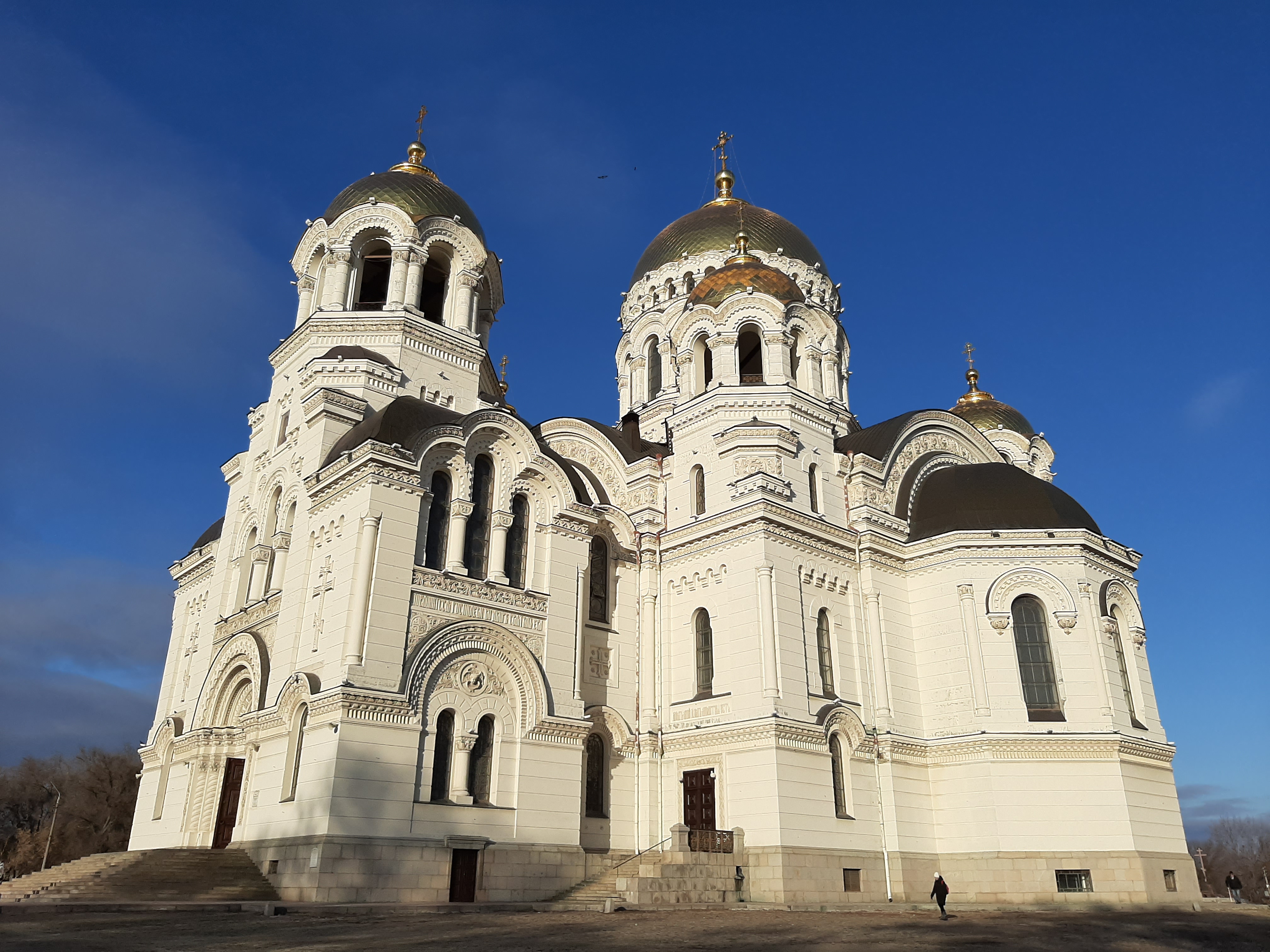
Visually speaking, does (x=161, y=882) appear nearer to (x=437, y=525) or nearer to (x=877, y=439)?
(x=437, y=525)

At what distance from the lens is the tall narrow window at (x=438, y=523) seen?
1934 centimetres

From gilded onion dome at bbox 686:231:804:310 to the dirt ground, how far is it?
15.4 metres

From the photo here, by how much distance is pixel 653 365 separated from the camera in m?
30.7

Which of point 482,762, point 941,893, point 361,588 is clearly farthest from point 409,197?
point 941,893

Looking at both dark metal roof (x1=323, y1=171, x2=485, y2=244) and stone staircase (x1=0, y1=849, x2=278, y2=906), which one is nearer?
stone staircase (x1=0, y1=849, x2=278, y2=906)

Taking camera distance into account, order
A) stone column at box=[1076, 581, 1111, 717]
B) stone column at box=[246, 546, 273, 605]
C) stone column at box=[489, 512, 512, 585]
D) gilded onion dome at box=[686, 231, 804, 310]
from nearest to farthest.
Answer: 1. stone column at box=[489, 512, 512, 585]
2. stone column at box=[1076, 581, 1111, 717]
3. stone column at box=[246, 546, 273, 605]
4. gilded onion dome at box=[686, 231, 804, 310]

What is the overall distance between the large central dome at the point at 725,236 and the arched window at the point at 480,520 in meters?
14.1

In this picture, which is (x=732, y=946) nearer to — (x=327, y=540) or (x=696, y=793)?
(x=696, y=793)

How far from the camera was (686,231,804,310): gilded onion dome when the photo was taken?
26.0 meters

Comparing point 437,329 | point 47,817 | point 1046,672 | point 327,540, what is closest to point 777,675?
point 1046,672

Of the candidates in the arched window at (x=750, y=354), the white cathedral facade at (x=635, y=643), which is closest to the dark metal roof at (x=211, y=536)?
the white cathedral facade at (x=635, y=643)

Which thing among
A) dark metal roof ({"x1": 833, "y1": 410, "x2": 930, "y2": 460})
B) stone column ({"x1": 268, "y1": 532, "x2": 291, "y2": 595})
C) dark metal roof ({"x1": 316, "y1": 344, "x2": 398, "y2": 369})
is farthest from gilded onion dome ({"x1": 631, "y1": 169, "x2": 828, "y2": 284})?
stone column ({"x1": 268, "y1": 532, "x2": 291, "y2": 595})

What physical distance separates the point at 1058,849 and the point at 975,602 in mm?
5358

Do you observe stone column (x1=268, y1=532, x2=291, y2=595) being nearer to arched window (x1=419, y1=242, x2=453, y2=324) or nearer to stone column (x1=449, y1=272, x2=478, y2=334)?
arched window (x1=419, y1=242, x2=453, y2=324)
